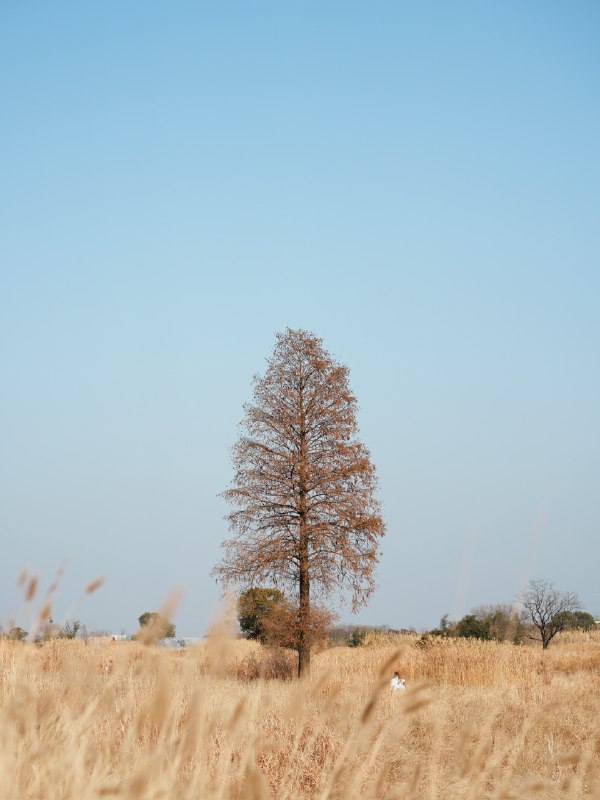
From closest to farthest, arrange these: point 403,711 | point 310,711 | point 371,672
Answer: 1. point 403,711
2. point 310,711
3. point 371,672

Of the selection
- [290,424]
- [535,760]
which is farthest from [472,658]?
[535,760]

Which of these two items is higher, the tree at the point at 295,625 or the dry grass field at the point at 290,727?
the tree at the point at 295,625

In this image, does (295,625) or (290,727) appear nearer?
(290,727)

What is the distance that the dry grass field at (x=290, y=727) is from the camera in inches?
103

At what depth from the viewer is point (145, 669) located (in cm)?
248

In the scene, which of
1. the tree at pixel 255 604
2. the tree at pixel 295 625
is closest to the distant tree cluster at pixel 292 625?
the tree at pixel 295 625

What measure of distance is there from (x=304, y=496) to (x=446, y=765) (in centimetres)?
1600

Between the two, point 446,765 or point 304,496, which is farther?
point 304,496

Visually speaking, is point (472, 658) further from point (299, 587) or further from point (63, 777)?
point (63, 777)

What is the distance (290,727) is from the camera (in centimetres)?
947

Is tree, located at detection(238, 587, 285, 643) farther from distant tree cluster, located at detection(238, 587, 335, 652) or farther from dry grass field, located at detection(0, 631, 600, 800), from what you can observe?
distant tree cluster, located at detection(238, 587, 335, 652)

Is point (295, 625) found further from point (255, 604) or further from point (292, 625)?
point (255, 604)

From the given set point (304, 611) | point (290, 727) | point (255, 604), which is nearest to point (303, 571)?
point (304, 611)

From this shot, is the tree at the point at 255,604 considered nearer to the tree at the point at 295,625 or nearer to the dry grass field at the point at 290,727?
the dry grass field at the point at 290,727
